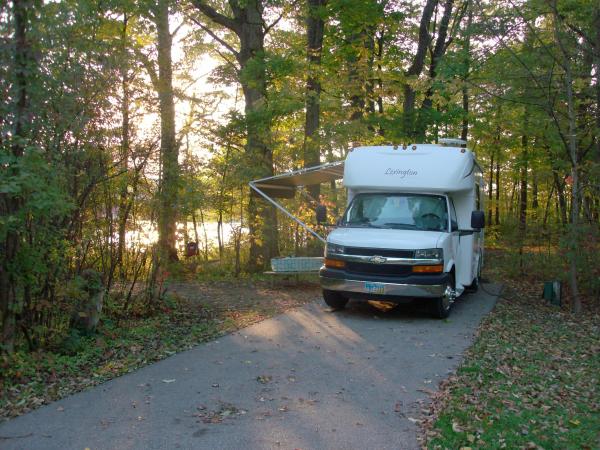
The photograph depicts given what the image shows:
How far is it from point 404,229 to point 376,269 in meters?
1.00

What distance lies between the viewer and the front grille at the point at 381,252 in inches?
375

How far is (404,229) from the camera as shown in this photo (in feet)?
33.6

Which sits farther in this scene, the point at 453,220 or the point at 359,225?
the point at 453,220

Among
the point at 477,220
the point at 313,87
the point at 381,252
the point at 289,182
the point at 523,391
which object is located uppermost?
the point at 313,87

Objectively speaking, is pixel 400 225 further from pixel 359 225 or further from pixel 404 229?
pixel 359 225

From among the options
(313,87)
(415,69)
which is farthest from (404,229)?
(415,69)

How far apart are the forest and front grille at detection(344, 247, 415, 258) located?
3.32m

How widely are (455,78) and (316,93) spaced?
453cm

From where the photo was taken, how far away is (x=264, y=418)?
5320mm

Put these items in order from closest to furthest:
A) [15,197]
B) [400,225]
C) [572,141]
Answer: [15,197]
[400,225]
[572,141]

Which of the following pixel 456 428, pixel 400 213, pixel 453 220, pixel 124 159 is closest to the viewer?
pixel 456 428

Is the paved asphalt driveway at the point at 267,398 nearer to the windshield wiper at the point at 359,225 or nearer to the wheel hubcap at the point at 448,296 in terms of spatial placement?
the wheel hubcap at the point at 448,296

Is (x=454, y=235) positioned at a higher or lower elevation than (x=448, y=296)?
higher

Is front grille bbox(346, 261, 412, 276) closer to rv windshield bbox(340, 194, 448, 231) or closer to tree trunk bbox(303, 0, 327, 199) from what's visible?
rv windshield bbox(340, 194, 448, 231)
